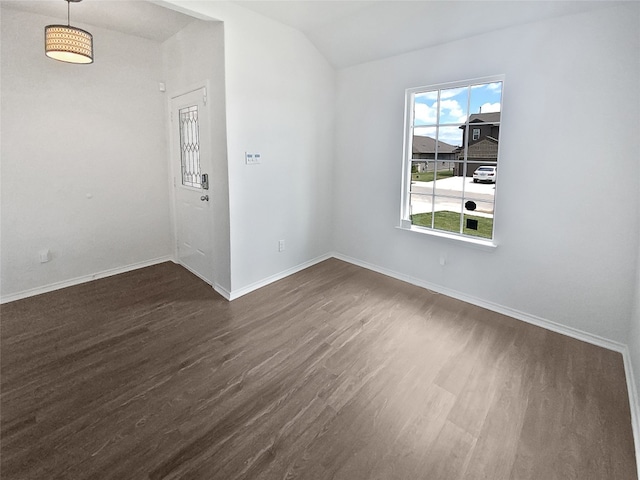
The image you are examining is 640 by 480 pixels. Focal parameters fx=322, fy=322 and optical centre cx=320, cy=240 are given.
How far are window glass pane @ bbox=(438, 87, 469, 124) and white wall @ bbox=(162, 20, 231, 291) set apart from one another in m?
2.24

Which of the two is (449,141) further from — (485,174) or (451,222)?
(451,222)

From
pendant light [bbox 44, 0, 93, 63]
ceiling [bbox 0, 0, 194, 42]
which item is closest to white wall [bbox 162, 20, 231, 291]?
ceiling [bbox 0, 0, 194, 42]

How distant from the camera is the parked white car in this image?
311 cm

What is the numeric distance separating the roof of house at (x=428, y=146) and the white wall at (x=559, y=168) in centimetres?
31

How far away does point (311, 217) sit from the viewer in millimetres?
4301

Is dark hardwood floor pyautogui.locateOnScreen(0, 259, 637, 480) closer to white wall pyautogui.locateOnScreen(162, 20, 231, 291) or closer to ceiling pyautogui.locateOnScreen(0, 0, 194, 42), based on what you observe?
white wall pyautogui.locateOnScreen(162, 20, 231, 291)

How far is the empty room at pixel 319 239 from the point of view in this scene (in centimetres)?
183

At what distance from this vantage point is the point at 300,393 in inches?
83.4

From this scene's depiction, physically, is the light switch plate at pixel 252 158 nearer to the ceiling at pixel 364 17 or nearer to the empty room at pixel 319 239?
the empty room at pixel 319 239

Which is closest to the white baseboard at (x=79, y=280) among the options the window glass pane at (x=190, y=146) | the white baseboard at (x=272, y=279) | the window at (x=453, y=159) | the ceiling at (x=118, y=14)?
the window glass pane at (x=190, y=146)

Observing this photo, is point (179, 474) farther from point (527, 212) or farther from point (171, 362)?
point (527, 212)

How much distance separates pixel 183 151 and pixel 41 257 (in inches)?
74.8

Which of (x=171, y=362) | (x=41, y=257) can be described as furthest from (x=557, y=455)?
(x=41, y=257)

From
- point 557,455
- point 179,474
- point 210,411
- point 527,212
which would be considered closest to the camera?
point 179,474
